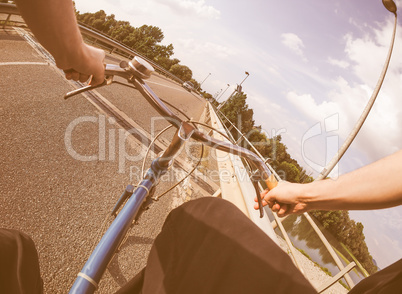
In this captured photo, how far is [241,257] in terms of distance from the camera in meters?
1.17

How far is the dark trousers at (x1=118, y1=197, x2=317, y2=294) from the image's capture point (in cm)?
107

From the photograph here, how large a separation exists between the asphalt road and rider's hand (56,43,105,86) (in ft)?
7.83

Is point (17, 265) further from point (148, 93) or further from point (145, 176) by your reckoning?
point (148, 93)

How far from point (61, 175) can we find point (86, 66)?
135 inches

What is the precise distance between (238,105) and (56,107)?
188 feet

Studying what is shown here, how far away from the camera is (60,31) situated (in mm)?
842

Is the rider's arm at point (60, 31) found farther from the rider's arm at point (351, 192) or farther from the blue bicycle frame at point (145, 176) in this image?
the rider's arm at point (351, 192)

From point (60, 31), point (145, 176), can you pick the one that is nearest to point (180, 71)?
point (145, 176)

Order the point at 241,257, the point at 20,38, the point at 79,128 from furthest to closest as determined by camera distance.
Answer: the point at 20,38, the point at 79,128, the point at 241,257

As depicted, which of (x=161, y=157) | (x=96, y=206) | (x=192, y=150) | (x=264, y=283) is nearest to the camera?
(x=264, y=283)

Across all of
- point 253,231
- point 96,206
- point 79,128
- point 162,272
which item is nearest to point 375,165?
point 253,231

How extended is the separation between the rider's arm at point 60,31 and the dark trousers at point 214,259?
3.33ft

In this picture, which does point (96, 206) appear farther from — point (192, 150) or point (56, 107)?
point (192, 150)

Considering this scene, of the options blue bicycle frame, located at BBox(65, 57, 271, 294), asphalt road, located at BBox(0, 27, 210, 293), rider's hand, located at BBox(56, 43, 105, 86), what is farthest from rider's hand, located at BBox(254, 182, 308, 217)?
asphalt road, located at BBox(0, 27, 210, 293)
